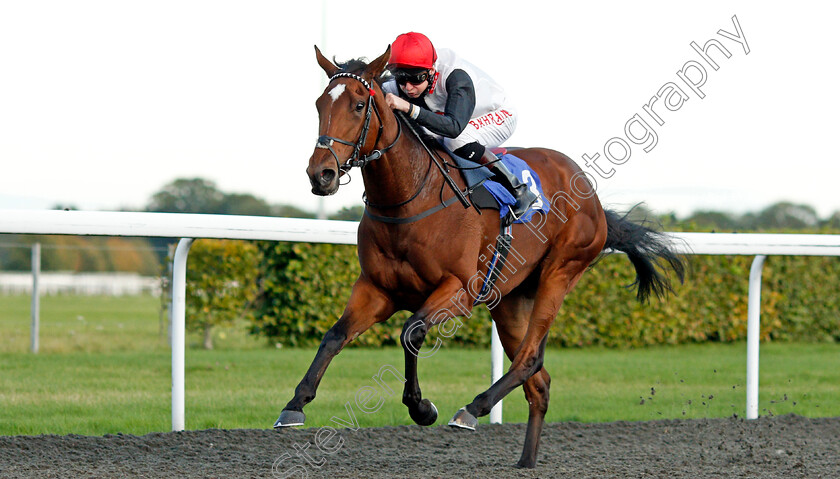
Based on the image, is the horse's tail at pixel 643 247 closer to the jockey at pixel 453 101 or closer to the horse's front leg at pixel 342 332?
the jockey at pixel 453 101

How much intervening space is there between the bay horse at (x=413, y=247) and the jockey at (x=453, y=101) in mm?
113

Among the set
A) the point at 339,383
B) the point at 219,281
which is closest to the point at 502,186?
the point at 339,383

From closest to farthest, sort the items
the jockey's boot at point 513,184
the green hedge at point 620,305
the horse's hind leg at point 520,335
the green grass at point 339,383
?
the jockey's boot at point 513,184 → the horse's hind leg at point 520,335 → the green grass at point 339,383 → the green hedge at point 620,305

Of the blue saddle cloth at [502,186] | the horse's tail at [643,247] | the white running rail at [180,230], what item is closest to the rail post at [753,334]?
the white running rail at [180,230]

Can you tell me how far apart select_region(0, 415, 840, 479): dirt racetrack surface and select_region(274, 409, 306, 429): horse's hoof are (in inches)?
21.7

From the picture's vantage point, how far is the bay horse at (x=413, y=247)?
2980mm

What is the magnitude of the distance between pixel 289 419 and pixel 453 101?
4.58 feet

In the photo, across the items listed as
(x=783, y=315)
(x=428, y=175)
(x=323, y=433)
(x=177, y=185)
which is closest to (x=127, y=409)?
(x=323, y=433)

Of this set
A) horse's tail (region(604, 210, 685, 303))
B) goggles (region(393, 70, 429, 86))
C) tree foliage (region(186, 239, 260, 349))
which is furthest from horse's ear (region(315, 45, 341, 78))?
tree foliage (region(186, 239, 260, 349))

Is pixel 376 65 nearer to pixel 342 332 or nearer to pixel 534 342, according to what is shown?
pixel 342 332

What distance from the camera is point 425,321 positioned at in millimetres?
3143


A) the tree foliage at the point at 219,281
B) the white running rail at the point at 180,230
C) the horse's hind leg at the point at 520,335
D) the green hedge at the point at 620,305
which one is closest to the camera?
the white running rail at the point at 180,230

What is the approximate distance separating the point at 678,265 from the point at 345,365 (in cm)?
377

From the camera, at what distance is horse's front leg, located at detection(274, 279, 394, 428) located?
2.97 metres
